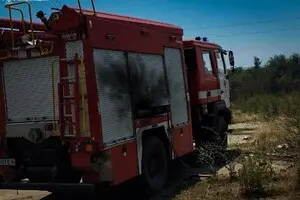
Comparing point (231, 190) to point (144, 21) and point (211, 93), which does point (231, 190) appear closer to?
point (144, 21)

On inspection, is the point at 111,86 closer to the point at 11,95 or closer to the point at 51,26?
the point at 51,26

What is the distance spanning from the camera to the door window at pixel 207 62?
37.9 feet

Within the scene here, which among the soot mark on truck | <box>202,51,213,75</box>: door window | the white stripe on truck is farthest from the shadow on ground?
<box>202,51,213,75</box>: door window

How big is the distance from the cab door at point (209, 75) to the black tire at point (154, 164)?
2.79 m

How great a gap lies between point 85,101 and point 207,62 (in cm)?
573

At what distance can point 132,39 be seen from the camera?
25.7ft

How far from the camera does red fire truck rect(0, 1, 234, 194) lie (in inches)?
265

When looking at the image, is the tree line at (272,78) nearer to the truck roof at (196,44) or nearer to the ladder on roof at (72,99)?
the truck roof at (196,44)

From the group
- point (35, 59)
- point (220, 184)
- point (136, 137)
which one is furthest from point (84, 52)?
point (220, 184)

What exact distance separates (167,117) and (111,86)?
6.65ft

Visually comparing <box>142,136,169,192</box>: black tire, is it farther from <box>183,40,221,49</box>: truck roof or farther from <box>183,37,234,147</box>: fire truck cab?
<box>183,40,221,49</box>: truck roof

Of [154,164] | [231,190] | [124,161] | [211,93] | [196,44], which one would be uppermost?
[196,44]

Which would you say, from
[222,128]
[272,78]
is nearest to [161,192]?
[222,128]

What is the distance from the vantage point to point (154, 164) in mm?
8570
